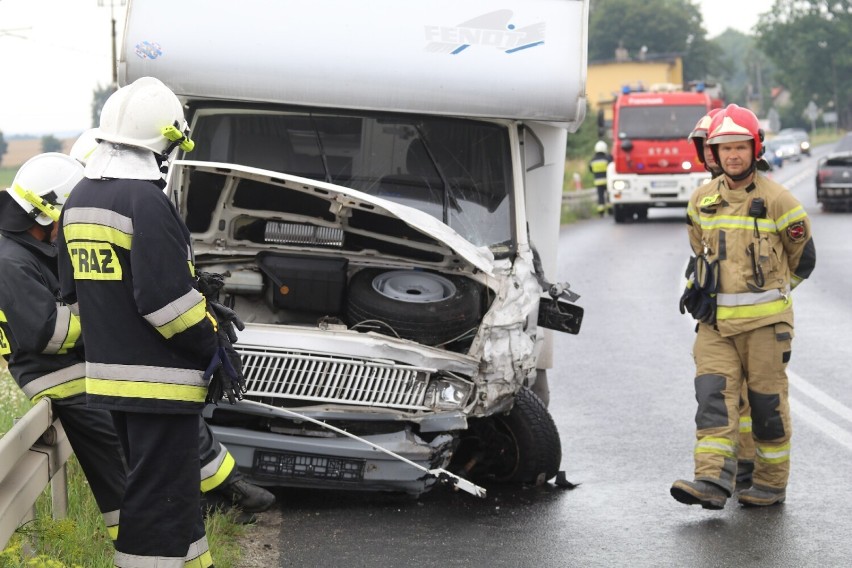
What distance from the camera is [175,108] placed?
471cm

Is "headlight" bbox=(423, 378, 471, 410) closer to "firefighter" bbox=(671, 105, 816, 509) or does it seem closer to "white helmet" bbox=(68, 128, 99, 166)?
"firefighter" bbox=(671, 105, 816, 509)

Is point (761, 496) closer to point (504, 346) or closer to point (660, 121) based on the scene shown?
point (504, 346)

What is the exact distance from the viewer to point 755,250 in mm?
6574

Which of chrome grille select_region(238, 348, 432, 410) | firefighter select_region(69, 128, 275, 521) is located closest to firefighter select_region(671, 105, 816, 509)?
chrome grille select_region(238, 348, 432, 410)

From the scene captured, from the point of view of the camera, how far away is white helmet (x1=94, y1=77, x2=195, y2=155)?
4.61 meters

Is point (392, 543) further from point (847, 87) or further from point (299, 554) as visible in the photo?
point (847, 87)

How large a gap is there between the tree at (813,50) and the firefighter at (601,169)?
82727 mm

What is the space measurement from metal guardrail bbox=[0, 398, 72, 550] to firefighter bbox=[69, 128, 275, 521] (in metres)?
0.58

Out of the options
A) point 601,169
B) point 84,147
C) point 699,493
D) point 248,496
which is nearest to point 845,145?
point 601,169

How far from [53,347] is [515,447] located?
2.72m

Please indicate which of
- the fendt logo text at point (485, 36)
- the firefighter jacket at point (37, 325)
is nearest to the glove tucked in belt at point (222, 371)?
the firefighter jacket at point (37, 325)

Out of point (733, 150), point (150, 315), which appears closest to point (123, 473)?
point (150, 315)

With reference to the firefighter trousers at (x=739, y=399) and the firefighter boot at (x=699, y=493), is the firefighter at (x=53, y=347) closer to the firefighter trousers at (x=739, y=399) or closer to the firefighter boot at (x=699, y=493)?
the firefighter boot at (x=699, y=493)

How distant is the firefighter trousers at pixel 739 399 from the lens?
6516 mm
